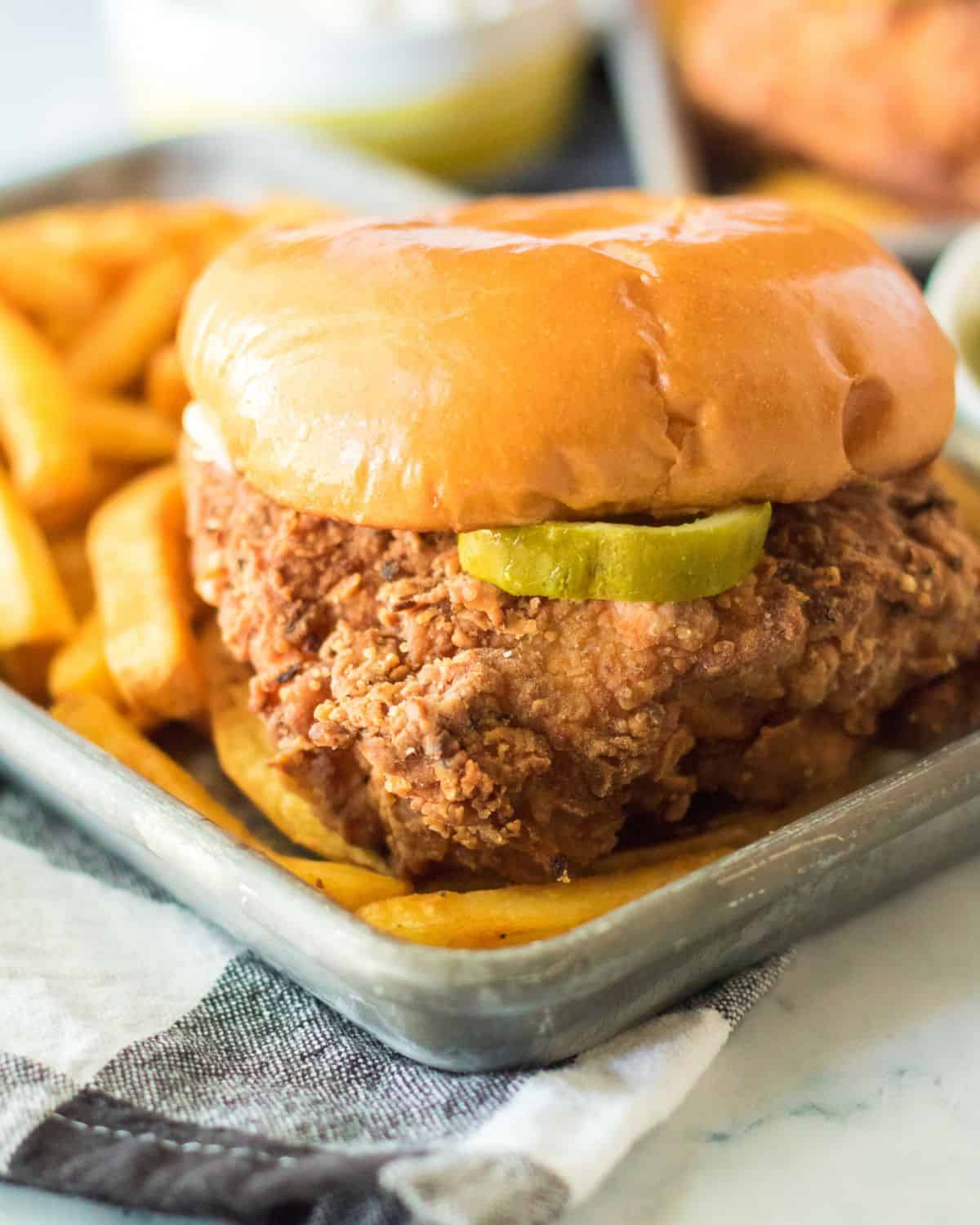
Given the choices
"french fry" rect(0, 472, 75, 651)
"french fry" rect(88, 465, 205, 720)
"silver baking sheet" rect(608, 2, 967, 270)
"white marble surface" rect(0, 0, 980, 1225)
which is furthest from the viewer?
"silver baking sheet" rect(608, 2, 967, 270)

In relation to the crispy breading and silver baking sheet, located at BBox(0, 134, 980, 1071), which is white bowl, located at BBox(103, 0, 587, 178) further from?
silver baking sheet, located at BBox(0, 134, 980, 1071)

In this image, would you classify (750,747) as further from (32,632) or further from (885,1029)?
(32,632)

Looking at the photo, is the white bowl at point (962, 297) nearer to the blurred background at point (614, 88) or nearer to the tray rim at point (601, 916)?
the blurred background at point (614, 88)

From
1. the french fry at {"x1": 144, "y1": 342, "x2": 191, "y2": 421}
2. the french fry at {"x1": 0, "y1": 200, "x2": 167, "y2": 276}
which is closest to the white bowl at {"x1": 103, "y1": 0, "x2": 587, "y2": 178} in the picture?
the french fry at {"x1": 0, "y1": 200, "x2": 167, "y2": 276}

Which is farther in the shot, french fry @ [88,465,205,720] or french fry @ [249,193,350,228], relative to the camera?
french fry @ [249,193,350,228]

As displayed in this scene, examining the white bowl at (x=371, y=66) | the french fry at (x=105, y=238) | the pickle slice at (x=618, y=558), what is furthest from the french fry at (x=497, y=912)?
the white bowl at (x=371, y=66)

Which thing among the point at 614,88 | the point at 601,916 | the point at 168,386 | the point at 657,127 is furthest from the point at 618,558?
the point at 614,88

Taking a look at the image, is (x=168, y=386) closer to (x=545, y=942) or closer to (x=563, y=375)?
(x=563, y=375)
